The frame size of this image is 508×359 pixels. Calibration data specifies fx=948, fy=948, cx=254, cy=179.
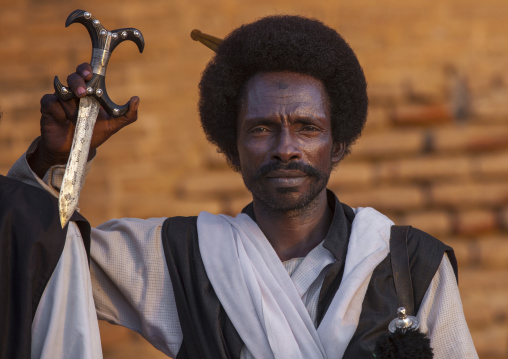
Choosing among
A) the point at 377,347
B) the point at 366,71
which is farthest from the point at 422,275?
the point at 366,71

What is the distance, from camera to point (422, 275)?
3.24m

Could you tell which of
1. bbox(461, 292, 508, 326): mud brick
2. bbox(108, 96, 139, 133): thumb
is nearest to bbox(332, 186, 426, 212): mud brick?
bbox(461, 292, 508, 326): mud brick

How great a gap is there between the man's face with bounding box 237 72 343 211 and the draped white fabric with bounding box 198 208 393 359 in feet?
0.62

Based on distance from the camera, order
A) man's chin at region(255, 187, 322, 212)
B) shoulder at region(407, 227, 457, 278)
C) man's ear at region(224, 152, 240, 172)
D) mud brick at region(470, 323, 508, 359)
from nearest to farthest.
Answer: shoulder at region(407, 227, 457, 278) → man's chin at region(255, 187, 322, 212) → man's ear at region(224, 152, 240, 172) → mud brick at region(470, 323, 508, 359)

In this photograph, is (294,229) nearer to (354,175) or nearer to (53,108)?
(53,108)

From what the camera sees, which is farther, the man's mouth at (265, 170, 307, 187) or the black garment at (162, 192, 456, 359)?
the man's mouth at (265, 170, 307, 187)

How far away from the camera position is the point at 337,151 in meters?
3.73

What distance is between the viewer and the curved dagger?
296 centimetres

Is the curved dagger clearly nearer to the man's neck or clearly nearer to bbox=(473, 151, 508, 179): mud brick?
the man's neck

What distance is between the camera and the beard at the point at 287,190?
11.0ft

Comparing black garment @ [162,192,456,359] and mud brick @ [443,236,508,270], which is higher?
mud brick @ [443,236,508,270]

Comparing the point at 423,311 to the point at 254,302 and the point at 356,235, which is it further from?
the point at 254,302

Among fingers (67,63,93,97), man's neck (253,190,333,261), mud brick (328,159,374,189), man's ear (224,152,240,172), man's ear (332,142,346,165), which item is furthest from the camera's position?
mud brick (328,159,374,189)

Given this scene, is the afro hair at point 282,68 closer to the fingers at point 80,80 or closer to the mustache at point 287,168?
the mustache at point 287,168
